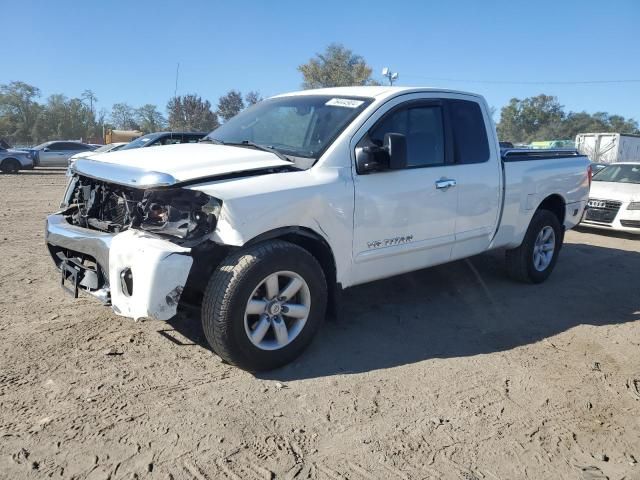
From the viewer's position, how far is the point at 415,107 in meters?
4.39

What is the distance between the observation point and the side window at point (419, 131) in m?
4.13

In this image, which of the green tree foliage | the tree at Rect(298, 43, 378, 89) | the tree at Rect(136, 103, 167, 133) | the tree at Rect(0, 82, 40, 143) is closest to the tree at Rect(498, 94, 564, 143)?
the green tree foliage

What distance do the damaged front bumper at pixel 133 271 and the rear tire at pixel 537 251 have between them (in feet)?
12.9

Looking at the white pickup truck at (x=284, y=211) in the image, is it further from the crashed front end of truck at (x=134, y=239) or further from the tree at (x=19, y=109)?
the tree at (x=19, y=109)

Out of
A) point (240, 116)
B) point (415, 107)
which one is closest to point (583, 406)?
point (415, 107)

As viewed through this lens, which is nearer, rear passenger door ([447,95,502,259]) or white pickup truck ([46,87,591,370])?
white pickup truck ([46,87,591,370])

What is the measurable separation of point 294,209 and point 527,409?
1.90 metres

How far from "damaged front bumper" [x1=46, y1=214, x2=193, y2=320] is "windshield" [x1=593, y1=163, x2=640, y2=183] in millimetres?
9732

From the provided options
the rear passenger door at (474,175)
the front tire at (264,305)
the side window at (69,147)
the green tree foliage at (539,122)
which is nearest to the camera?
the front tire at (264,305)

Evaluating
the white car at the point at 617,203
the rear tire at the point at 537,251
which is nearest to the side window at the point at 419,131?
the rear tire at the point at 537,251

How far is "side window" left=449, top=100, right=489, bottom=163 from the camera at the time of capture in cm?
470

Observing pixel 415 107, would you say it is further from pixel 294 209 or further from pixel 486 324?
pixel 486 324

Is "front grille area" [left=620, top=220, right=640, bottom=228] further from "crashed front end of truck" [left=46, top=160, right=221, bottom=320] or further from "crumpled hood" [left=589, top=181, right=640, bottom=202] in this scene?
"crashed front end of truck" [left=46, top=160, right=221, bottom=320]

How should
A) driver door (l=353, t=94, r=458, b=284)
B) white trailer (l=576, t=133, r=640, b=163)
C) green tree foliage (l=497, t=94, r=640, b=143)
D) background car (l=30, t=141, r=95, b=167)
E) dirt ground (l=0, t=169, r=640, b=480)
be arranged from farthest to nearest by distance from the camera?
green tree foliage (l=497, t=94, r=640, b=143), white trailer (l=576, t=133, r=640, b=163), background car (l=30, t=141, r=95, b=167), driver door (l=353, t=94, r=458, b=284), dirt ground (l=0, t=169, r=640, b=480)
